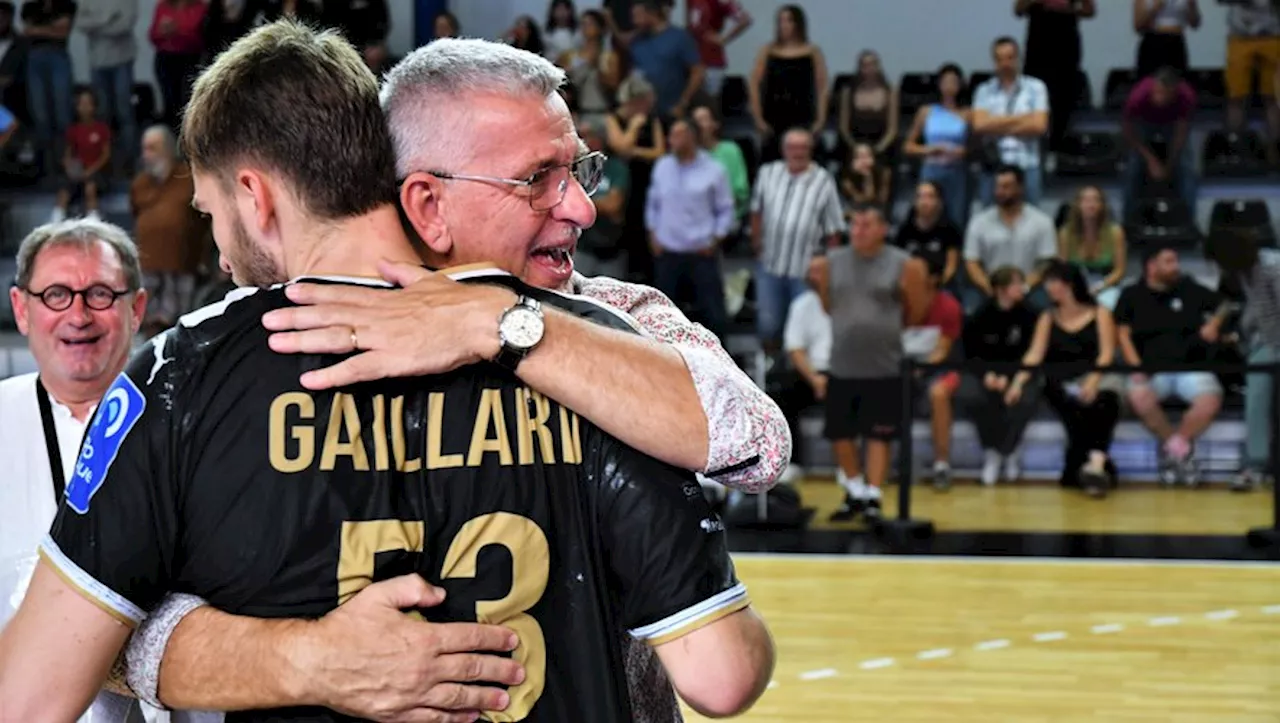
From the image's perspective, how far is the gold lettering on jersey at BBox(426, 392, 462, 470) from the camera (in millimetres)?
1812

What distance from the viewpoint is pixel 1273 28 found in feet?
41.9

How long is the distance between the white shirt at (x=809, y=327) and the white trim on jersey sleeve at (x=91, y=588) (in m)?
8.69

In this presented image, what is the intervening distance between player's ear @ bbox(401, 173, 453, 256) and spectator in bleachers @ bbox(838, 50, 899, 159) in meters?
10.9

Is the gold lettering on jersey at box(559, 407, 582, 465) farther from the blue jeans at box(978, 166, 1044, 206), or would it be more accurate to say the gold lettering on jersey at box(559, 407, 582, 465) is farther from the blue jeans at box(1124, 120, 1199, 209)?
the blue jeans at box(1124, 120, 1199, 209)

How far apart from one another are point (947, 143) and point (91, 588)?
10856 millimetres

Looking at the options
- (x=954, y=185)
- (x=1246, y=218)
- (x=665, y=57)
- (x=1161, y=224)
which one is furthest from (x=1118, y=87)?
(x=665, y=57)

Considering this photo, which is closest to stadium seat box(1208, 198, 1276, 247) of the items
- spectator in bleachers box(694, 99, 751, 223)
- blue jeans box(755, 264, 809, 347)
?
blue jeans box(755, 264, 809, 347)

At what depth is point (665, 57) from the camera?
1271 cm

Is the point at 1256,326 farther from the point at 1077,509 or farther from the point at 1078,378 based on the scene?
the point at 1077,509

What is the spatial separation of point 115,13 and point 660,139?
16.5 ft

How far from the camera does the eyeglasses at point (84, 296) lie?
343 centimetres

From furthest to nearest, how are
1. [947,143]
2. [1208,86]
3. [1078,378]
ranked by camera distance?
[1208,86] < [947,143] < [1078,378]

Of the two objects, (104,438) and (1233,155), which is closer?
(104,438)

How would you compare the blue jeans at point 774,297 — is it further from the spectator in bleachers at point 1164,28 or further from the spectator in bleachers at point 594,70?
the spectator in bleachers at point 1164,28
